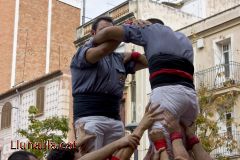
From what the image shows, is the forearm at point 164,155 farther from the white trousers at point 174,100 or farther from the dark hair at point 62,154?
the dark hair at point 62,154

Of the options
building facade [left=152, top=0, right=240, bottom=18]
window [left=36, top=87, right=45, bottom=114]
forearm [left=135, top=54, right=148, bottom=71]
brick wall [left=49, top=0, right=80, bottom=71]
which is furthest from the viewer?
brick wall [left=49, top=0, right=80, bottom=71]

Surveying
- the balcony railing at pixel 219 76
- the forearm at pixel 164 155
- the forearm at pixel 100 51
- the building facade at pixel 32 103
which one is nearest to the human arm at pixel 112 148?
the forearm at pixel 164 155

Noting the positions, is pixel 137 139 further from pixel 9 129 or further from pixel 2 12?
pixel 2 12

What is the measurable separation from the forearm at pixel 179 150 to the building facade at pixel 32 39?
104ft

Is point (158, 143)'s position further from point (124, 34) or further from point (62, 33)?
point (62, 33)

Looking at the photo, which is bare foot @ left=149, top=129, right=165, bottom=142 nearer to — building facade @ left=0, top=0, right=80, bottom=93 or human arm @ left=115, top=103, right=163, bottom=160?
human arm @ left=115, top=103, right=163, bottom=160

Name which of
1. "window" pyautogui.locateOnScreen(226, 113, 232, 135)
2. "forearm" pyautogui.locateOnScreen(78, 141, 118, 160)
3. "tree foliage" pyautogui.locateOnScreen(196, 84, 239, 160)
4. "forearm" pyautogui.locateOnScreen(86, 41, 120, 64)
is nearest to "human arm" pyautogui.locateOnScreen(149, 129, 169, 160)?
"forearm" pyautogui.locateOnScreen(78, 141, 118, 160)

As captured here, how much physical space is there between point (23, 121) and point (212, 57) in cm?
1259

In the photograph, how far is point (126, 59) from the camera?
18.4 feet

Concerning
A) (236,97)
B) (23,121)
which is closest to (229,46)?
(236,97)

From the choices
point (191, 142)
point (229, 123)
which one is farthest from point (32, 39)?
point (191, 142)

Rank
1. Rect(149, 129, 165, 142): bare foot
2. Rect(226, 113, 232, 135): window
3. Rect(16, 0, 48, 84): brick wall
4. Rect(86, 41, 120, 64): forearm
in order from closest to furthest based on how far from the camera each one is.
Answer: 1. Rect(149, 129, 165, 142): bare foot
2. Rect(86, 41, 120, 64): forearm
3. Rect(226, 113, 232, 135): window
4. Rect(16, 0, 48, 84): brick wall

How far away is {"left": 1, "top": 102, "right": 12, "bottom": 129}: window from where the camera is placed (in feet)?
107

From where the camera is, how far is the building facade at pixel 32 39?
117 feet
